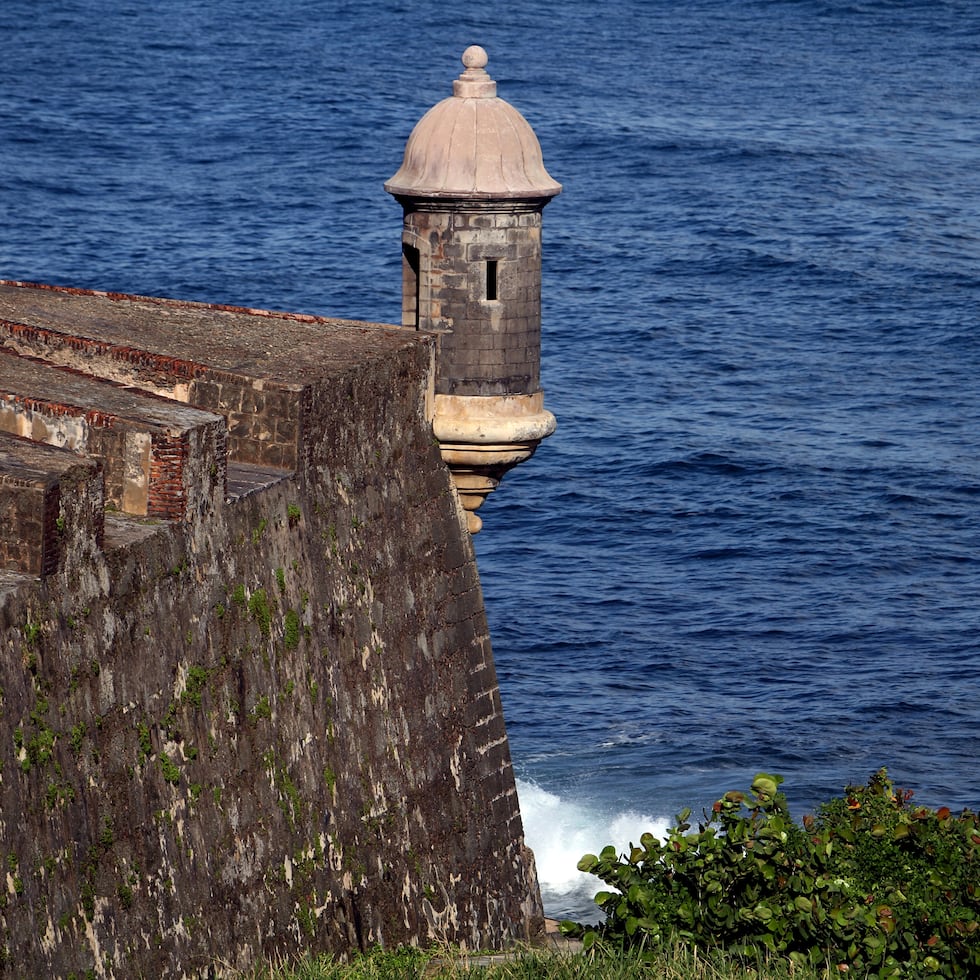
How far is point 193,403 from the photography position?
66.1 ft

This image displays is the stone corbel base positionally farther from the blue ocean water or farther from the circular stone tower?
the blue ocean water

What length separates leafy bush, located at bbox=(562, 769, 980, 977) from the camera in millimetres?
17438

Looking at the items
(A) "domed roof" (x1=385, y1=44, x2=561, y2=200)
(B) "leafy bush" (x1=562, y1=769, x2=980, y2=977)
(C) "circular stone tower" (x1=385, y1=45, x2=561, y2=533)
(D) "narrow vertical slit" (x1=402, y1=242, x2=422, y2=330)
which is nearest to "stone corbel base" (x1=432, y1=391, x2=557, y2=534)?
(C) "circular stone tower" (x1=385, y1=45, x2=561, y2=533)

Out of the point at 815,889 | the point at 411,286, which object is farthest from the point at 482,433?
the point at 815,889

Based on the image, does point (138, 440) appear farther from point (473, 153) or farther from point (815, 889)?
point (815, 889)

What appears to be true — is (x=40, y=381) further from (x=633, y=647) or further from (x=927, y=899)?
(x=633, y=647)

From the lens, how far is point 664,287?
74188mm

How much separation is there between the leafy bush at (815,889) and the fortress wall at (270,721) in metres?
2.96

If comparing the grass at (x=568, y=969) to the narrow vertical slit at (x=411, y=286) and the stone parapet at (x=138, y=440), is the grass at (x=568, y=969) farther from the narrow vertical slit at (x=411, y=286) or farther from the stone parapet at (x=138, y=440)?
the narrow vertical slit at (x=411, y=286)

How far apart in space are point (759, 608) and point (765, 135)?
161ft

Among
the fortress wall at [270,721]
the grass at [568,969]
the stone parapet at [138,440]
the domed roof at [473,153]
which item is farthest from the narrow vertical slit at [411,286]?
the grass at [568,969]

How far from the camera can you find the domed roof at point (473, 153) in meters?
22.4

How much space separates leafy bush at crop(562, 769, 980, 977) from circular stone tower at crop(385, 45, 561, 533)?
6.06m

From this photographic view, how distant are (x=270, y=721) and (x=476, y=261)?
6.41 m
